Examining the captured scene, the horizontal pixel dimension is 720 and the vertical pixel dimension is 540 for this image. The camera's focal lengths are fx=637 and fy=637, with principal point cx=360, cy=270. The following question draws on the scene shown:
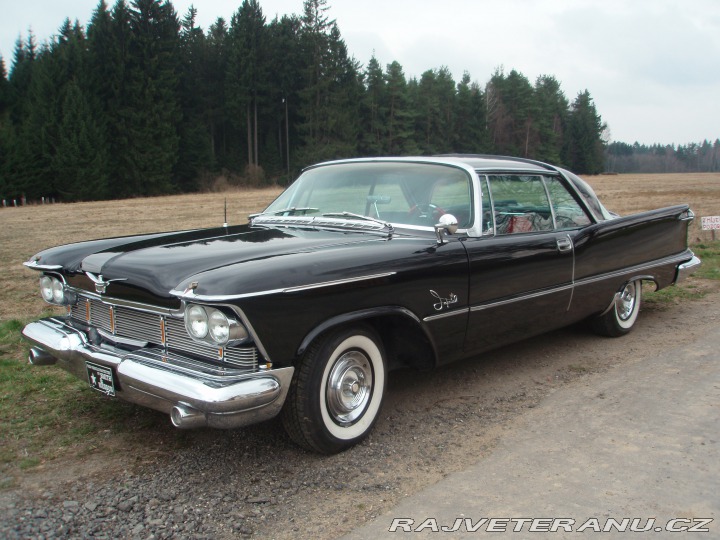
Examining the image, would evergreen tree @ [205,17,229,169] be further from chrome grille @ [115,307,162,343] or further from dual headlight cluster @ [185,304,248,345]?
dual headlight cluster @ [185,304,248,345]

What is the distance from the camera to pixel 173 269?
3.20m

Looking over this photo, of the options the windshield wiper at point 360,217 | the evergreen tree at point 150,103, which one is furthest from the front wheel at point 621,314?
the evergreen tree at point 150,103

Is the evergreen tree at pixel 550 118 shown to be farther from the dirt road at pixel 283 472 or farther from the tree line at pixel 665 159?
Result: the dirt road at pixel 283 472

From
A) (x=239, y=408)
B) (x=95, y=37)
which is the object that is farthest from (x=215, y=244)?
(x=95, y=37)

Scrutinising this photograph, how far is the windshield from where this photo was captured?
4305 millimetres

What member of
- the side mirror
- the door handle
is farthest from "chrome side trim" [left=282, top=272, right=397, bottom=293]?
the door handle

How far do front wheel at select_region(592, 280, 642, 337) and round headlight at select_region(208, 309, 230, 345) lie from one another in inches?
148

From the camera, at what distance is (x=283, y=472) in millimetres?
3225

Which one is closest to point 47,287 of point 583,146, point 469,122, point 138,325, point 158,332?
point 138,325

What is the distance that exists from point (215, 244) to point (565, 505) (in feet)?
7.70

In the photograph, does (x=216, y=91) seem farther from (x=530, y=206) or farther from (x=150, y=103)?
(x=530, y=206)

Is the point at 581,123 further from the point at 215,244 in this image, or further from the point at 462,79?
the point at 215,244

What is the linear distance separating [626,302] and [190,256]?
4120 mm

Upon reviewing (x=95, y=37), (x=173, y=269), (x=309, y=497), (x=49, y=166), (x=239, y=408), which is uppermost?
(x=95, y=37)
